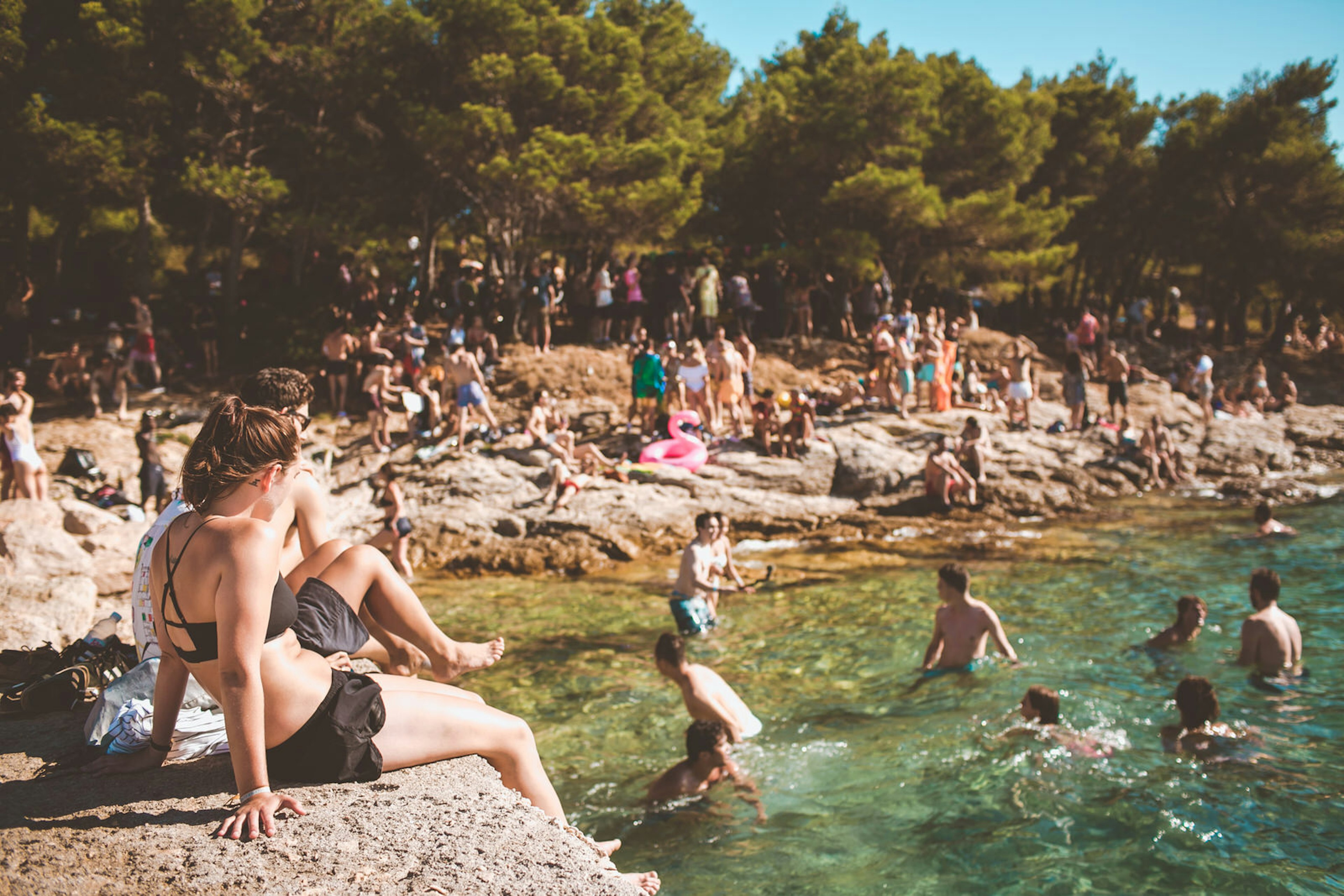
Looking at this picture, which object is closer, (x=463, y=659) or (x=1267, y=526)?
(x=463, y=659)

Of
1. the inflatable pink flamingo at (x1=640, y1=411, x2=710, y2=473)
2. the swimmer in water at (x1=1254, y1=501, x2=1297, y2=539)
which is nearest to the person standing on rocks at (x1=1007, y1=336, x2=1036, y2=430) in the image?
the swimmer in water at (x1=1254, y1=501, x2=1297, y2=539)

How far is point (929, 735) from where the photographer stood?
6777 millimetres

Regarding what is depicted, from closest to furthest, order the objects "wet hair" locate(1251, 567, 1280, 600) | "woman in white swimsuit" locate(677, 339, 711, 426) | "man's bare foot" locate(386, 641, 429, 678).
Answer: "man's bare foot" locate(386, 641, 429, 678), "wet hair" locate(1251, 567, 1280, 600), "woman in white swimsuit" locate(677, 339, 711, 426)

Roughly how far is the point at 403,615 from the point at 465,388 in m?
11.4

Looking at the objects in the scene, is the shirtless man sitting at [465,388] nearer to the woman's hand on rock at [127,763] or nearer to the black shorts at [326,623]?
the black shorts at [326,623]

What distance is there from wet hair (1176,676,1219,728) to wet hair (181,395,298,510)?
20.8 ft

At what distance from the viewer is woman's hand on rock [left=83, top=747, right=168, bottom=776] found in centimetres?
322

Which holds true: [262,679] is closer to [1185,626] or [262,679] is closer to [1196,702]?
[1196,702]

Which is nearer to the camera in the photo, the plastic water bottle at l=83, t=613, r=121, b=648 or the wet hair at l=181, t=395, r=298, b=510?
the wet hair at l=181, t=395, r=298, b=510

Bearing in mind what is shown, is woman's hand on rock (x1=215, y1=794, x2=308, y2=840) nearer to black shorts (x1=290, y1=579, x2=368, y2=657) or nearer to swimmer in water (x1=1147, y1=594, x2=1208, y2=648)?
black shorts (x1=290, y1=579, x2=368, y2=657)

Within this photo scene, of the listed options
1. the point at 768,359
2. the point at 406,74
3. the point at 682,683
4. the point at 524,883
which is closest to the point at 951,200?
the point at 768,359

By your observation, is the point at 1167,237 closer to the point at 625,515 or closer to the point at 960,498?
the point at 960,498

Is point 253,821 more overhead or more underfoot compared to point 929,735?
more overhead

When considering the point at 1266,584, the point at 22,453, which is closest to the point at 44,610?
the point at 22,453
